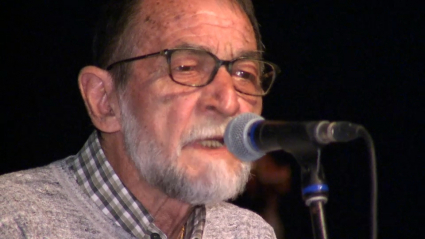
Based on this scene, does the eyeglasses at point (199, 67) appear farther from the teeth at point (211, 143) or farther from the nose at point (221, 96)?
the teeth at point (211, 143)

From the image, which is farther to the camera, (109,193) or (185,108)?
(109,193)

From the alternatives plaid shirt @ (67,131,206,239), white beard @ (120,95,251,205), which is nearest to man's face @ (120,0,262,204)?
white beard @ (120,95,251,205)

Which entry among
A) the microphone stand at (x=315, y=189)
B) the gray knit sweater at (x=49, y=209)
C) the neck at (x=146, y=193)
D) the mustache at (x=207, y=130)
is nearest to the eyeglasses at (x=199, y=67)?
the mustache at (x=207, y=130)

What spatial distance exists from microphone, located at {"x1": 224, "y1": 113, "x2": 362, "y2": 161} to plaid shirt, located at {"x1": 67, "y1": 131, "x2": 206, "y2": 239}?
0.55 meters

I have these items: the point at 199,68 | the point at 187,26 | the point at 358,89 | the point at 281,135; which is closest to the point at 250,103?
the point at 199,68

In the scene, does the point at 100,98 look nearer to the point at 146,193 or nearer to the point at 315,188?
the point at 146,193

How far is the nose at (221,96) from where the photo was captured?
1.76 m

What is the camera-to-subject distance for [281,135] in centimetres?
125

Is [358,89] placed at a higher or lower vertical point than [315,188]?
lower

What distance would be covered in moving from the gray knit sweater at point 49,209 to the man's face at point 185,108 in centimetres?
21

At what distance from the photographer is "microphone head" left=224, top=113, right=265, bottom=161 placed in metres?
1.38

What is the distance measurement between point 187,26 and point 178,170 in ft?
1.55

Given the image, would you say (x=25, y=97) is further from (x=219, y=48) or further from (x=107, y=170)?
(x=219, y=48)

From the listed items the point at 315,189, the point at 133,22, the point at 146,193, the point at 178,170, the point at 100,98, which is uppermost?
the point at 133,22
